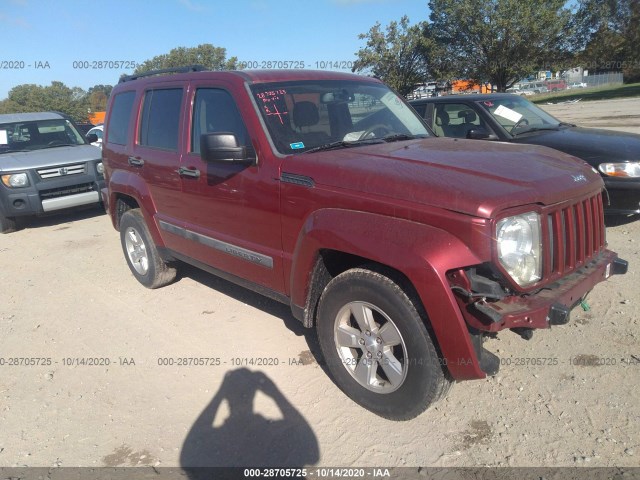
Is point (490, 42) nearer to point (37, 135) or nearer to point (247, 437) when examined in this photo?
point (37, 135)

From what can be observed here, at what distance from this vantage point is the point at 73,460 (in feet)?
9.77

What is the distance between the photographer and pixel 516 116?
6664mm

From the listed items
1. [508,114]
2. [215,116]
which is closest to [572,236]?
[215,116]

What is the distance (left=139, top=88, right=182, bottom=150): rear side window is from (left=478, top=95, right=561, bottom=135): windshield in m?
4.02

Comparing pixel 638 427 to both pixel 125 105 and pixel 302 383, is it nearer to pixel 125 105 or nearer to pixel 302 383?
pixel 302 383

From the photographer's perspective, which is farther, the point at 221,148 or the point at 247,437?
the point at 221,148

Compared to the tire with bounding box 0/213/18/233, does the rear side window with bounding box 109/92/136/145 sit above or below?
above

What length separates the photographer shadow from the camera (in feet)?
9.38

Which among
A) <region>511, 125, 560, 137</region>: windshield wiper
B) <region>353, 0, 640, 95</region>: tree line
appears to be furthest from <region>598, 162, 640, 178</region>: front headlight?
<region>353, 0, 640, 95</region>: tree line

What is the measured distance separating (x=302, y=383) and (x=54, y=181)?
22.3ft

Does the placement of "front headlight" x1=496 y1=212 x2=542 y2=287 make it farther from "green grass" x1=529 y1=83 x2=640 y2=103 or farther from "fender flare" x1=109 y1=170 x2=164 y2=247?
"green grass" x1=529 y1=83 x2=640 y2=103

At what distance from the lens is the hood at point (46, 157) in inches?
329

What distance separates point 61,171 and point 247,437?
23.4 ft

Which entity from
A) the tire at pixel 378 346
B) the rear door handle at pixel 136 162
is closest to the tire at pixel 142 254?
the rear door handle at pixel 136 162
